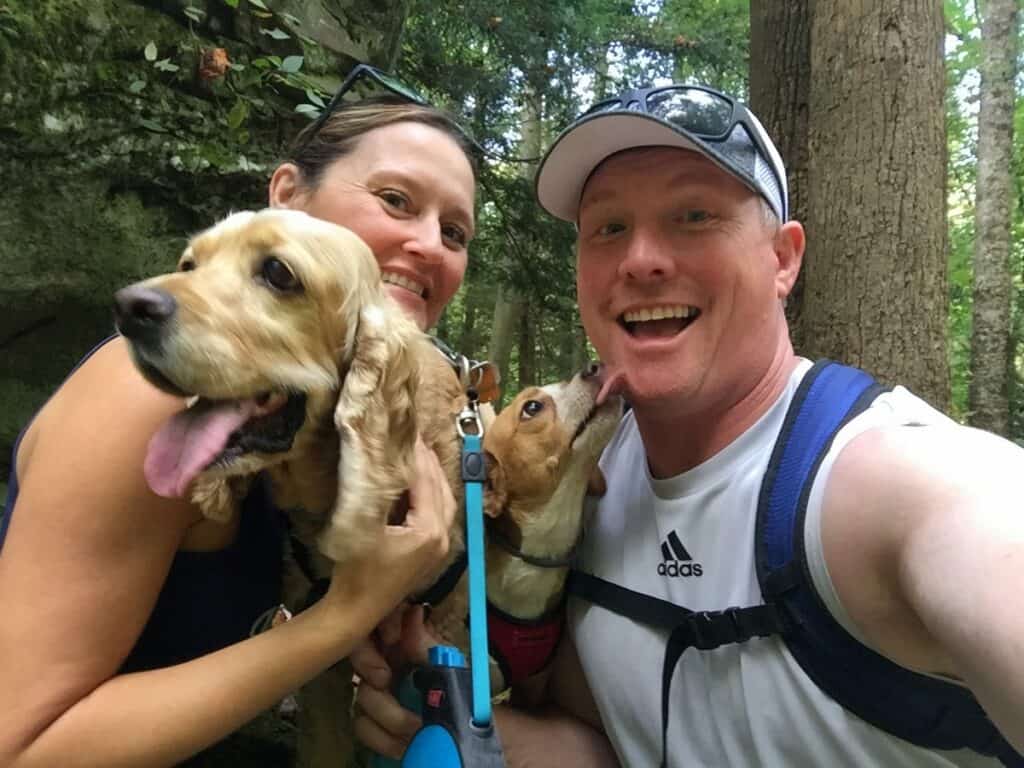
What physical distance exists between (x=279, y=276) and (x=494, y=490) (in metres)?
1.24

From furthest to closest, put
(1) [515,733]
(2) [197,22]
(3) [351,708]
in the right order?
(2) [197,22] → (3) [351,708] → (1) [515,733]

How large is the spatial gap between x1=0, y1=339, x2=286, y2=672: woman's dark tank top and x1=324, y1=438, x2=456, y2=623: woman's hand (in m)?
0.29

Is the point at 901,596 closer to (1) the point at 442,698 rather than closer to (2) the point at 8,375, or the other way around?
(1) the point at 442,698

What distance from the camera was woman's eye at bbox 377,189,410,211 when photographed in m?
2.52

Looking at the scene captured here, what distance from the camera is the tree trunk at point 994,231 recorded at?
926 cm

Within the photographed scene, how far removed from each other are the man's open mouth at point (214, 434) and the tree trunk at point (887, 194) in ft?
9.31

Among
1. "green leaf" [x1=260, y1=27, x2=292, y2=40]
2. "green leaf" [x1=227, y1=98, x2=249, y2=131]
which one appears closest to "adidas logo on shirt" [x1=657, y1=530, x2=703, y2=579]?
"green leaf" [x1=227, y1=98, x2=249, y2=131]

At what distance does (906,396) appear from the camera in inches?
73.5

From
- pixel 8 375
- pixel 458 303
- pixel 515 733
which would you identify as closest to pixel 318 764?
pixel 515 733

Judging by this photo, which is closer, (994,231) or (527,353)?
(994,231)

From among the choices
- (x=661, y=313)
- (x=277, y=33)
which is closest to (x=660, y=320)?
(x=661, y=313)

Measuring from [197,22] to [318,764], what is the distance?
4.03 metres

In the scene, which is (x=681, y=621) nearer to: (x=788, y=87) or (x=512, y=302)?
(x=788, y=87)

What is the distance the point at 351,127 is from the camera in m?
2.66
